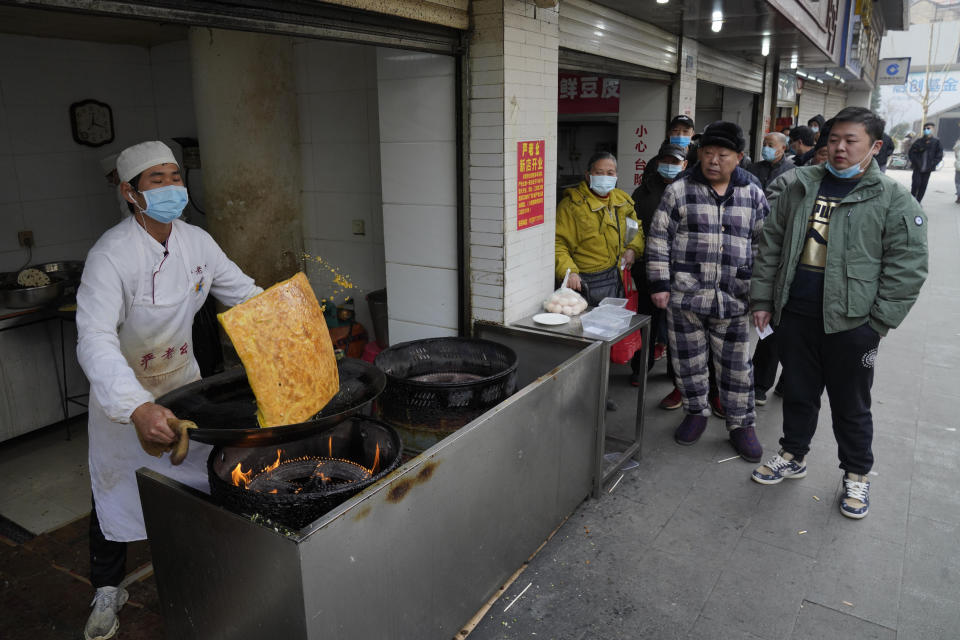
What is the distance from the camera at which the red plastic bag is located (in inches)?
176

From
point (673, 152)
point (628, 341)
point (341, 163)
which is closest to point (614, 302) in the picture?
point (628, 341)

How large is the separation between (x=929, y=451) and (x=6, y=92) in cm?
733

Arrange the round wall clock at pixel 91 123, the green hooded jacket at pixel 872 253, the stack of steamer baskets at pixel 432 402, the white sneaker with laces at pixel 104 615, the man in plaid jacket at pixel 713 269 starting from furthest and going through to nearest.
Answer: the round wall clock at pixel 91 123
the man in plaid jacket at pixel 713 269
the green hooded jacket at pixel 872 253
the stack of steamer baskets at pixel 432 402
the white sneaker with laces at pixel 104 615

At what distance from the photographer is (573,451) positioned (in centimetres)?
350

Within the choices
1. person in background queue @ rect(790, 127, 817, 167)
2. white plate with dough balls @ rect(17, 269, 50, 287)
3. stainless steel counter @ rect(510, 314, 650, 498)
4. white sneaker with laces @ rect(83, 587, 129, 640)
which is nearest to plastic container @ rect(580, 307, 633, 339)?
stainless steel counter @ rect(510, 314, 650, 498)

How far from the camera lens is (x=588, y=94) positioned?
28.0 ft

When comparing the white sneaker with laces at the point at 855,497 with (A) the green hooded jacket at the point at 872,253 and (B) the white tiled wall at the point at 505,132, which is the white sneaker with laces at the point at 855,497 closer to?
(A) the green hooded jacket at the point at 872,253

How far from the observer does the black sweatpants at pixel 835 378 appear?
3.46 m

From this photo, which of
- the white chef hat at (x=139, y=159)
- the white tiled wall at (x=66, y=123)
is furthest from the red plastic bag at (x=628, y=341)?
the white tiled wall at (x=66, y=123)

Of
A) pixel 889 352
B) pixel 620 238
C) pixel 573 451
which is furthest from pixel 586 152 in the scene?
pixel 573 451

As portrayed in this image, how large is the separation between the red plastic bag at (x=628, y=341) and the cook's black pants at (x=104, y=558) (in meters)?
2.98

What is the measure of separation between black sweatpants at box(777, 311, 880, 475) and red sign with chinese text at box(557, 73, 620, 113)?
4.87m

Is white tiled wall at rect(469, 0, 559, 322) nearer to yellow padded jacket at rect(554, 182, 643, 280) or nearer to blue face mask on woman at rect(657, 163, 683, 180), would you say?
yellow padded jacket at rect(554, 182, 643, 280)

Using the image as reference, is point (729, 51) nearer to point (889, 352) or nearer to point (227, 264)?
point (889, 352)
